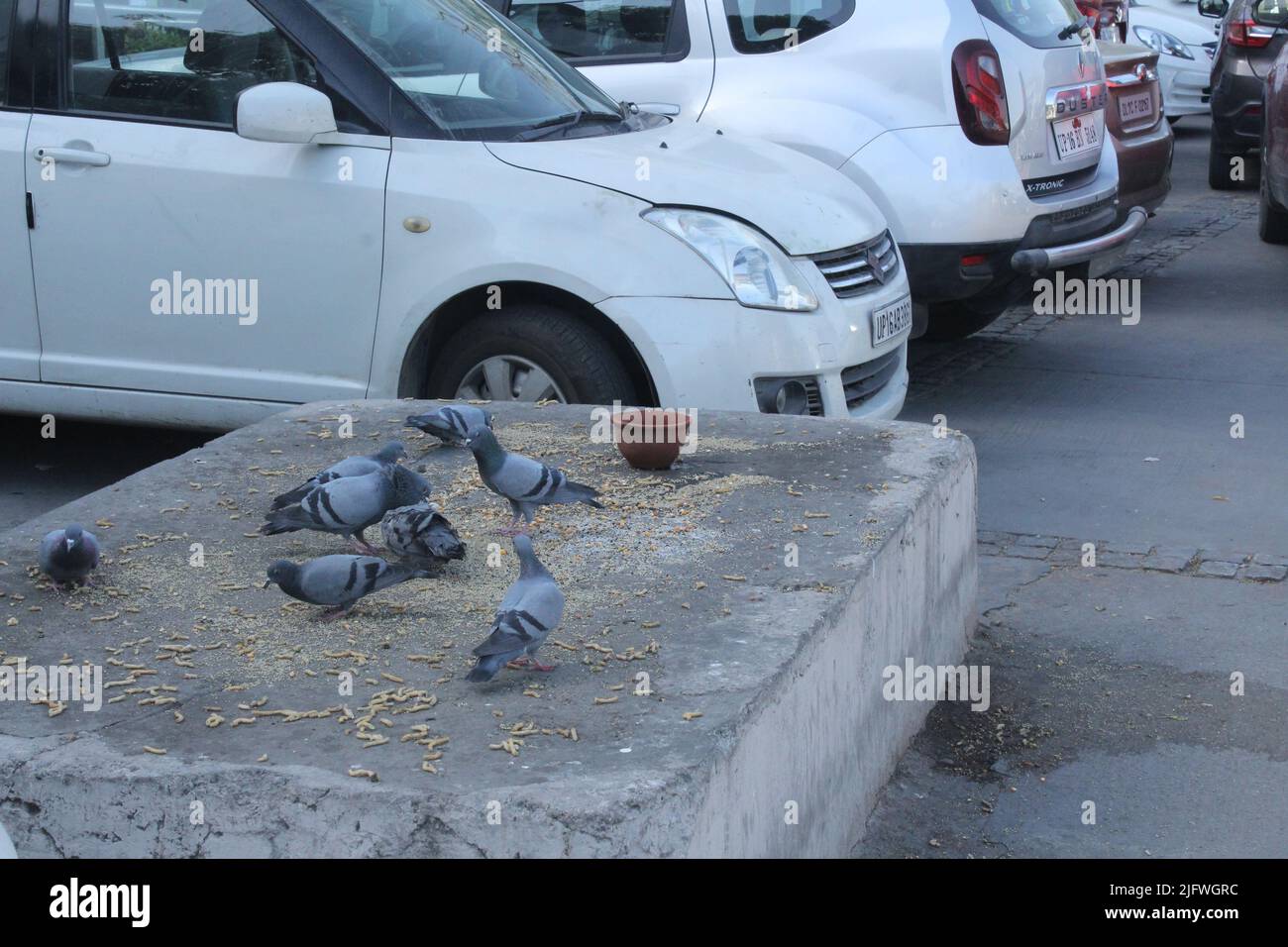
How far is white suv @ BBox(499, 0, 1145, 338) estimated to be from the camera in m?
7.20

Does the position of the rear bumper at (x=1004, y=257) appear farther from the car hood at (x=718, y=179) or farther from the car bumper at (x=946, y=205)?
the car hood at (x=718, y=179)

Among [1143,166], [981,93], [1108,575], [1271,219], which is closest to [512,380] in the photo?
[1108,575]

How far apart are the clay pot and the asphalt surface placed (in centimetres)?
104

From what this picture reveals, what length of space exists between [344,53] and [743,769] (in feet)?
12.6

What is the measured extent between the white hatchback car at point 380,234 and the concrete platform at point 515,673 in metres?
0.75

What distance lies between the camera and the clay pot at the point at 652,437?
14.5 ft

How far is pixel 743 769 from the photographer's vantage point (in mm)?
2824

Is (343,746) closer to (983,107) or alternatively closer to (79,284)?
(79,284)

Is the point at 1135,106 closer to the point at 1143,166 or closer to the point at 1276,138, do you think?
the point at 1143,166

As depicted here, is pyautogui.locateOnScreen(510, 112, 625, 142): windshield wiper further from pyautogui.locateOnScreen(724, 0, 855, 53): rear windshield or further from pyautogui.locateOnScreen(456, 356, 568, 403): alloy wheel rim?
pyautogui.locateOnScreen(724, 0, 855, 53): rear windshield

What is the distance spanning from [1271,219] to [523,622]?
10258mm

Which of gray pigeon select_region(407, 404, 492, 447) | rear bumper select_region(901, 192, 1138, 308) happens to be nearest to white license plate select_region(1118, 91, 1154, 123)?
rear bumper select_region(901, 192, 1138, 308)
